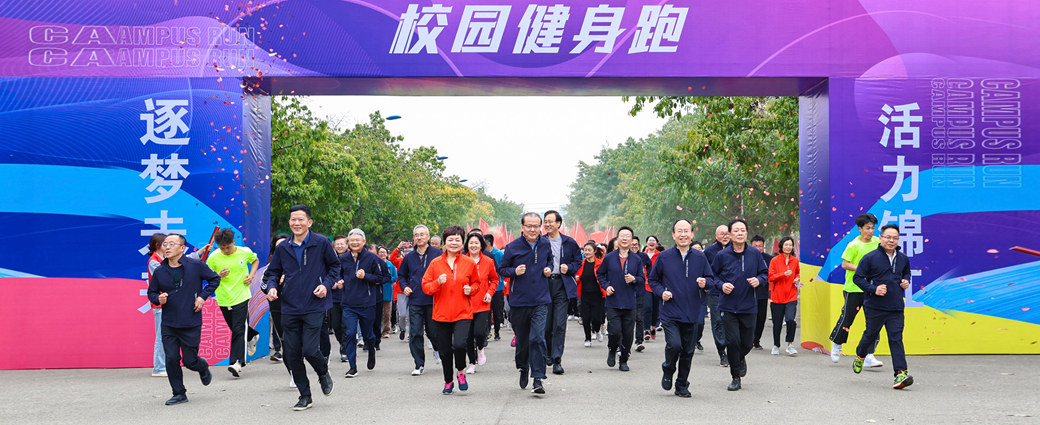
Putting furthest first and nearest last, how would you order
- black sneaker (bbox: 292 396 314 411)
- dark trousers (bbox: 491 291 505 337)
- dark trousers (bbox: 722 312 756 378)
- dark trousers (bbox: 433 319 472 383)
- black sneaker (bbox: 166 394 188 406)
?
dark trousers (bbox: 491 291 505 337)
dark trousers (bbox: 722 312 756 378)
dark trousers (bbox: 433 319 472 383)
black sneaker (bbox: 166 394 188 406)
black sneaker (bbox: 292 396 314 411)

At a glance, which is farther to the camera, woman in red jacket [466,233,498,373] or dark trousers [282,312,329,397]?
woman in red jacket [466,233,498,373]

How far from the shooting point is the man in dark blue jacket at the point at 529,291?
30.2 ft

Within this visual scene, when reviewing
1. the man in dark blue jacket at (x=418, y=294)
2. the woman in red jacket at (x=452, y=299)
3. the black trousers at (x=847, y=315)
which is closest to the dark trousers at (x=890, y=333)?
the black trousers at (x=847, y=315)

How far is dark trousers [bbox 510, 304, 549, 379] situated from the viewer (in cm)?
919

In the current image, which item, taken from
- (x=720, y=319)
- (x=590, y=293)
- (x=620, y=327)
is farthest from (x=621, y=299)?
(x=590, y=293)

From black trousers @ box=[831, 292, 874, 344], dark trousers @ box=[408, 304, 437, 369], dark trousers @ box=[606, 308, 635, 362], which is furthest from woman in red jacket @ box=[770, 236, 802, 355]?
dark trousers @ box=[408, 304, 437, 369]

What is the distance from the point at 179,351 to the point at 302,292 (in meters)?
1.31

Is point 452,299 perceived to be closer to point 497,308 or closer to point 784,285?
point 784,285

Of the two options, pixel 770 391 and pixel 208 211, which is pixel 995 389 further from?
pixel 208 211

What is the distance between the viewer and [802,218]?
13.2 m

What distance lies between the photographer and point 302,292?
330 inches

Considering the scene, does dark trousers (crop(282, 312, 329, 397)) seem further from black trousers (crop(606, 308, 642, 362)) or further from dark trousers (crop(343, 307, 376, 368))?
black trousers (crop(606, 308, 642, 362))

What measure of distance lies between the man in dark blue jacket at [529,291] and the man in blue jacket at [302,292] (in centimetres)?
180

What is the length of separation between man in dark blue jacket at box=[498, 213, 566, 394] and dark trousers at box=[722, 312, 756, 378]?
1752mm
